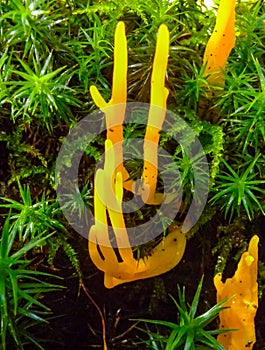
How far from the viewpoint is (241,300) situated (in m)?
0.75

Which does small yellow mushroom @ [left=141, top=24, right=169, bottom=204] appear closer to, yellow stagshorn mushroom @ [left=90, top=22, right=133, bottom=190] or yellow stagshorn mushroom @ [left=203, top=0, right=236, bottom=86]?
yellow stagshorn mushroom @ [left=90, top=22, right=133, bottom=190]

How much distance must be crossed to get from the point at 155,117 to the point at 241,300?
0.87 ft

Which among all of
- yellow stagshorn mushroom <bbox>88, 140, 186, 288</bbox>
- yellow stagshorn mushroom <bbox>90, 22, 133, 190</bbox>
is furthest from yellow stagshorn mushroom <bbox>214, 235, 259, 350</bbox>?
yellow stagshorn mushroom <bbox>90, 22, 133, 190</bbox>

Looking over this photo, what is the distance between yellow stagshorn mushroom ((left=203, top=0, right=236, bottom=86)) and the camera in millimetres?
757

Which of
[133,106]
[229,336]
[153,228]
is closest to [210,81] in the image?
[133,106]

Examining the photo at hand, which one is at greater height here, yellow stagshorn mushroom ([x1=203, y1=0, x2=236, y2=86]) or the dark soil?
yellow stagshorn mushroom ([x1=203, y1=0, x2=236, y2=86])

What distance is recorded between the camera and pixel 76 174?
0.82 m

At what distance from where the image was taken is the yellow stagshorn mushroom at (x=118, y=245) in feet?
2.29

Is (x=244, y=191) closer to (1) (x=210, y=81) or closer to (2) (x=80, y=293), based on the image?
(1) (x=210, y=81)

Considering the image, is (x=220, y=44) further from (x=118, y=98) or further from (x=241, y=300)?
(x=241, y=300)

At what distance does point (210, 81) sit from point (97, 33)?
0.18 metres

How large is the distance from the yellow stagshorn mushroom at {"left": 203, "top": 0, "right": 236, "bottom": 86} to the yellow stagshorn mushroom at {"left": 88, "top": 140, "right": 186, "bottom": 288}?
0.69 feet

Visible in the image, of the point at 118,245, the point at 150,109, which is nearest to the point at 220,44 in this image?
the point at 150,109

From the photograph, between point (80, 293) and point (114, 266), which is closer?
point (114, 266)
